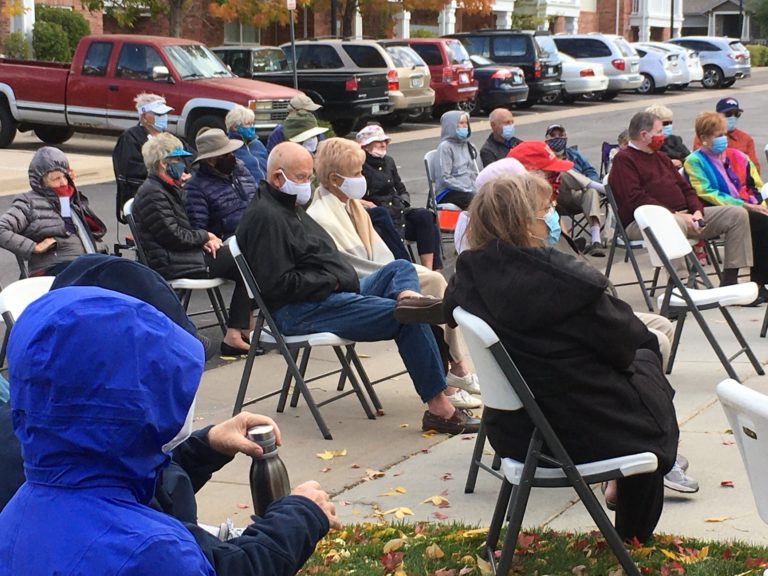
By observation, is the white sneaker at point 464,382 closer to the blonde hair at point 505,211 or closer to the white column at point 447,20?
the blonde hair at point 505,211

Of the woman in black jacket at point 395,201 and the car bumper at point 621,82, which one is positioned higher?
the car bumper at point 621,82

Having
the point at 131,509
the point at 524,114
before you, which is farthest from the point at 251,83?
the point at 131,509

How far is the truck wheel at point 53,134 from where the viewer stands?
22875 mm

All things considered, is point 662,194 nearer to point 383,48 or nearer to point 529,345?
point 529,345

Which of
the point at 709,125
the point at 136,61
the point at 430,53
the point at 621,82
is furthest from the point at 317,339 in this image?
the point at 621,82

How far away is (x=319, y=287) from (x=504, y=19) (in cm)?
4666

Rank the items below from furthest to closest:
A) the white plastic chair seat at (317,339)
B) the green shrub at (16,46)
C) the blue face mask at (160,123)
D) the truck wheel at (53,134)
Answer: the green shrub at (16,46) < the truck wheel at (53,134) < the blue face mask at (160,123) < the white plastic chair seat at (317,339)

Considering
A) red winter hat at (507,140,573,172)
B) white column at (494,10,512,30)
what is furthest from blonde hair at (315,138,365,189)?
white column at (494,10,512,30)

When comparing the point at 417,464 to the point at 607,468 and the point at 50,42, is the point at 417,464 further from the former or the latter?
the point at 50,42

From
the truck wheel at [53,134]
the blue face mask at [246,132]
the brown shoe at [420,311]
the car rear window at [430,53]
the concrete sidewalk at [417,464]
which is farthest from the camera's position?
the car rear window at [430,53]

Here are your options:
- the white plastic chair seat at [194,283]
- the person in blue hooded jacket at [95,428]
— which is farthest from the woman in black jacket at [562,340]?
the white plastic chair seat at [194,283]

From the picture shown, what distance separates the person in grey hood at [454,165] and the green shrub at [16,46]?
1941 cm

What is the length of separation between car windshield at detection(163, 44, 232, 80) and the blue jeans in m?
14.5

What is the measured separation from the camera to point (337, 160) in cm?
757
